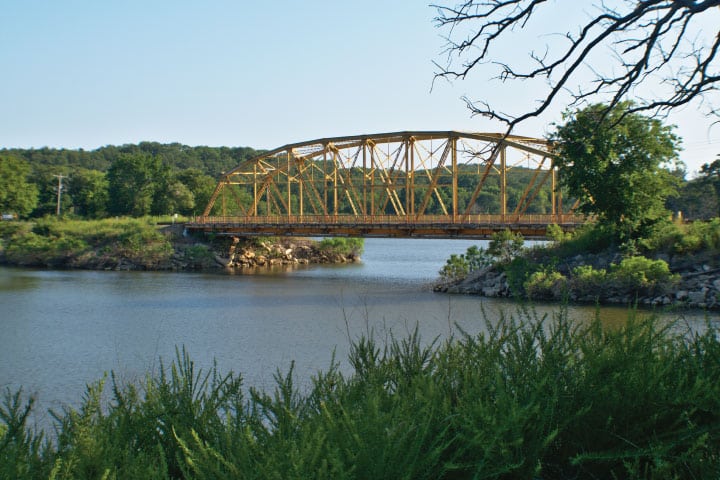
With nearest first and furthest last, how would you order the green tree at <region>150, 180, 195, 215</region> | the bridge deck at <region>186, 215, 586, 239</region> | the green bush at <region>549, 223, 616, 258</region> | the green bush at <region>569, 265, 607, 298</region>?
the green bush at <region>569, 265, 607, 298</region> → the green bush at <region>549, 223, 616, 258</region> → the bridge deck at <region>186, 215, 586, 239</region> → the green tree at <region>150, 180, 195, 215</region>

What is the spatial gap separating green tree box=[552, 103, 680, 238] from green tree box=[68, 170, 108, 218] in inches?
2003

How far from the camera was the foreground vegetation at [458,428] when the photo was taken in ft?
12.7

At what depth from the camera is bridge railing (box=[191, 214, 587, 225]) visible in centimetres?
3309

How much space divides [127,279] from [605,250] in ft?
76.2

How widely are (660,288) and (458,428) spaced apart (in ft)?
66.0

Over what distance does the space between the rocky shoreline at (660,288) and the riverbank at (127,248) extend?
23.5 m

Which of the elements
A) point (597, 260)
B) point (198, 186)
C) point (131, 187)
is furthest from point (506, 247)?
point (198, 186)

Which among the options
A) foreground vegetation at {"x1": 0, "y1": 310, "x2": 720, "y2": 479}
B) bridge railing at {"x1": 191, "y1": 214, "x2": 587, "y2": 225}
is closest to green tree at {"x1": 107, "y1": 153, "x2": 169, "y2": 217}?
bridge railing at {"x1": 191, "y1": 214, "x2": 587, "y2": 225}

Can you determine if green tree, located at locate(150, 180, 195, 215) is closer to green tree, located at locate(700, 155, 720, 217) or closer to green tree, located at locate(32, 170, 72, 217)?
green tree, located at locate(32, 170, 72, 217)

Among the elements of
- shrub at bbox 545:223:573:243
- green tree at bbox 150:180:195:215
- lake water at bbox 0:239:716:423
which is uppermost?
green tree at bbox 150:180:195:215

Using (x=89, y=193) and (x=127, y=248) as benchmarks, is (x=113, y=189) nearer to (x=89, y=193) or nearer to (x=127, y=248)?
(x=89, y=193)

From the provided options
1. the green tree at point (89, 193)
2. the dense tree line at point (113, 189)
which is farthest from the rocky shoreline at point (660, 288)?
the green tree at point (89, 193)

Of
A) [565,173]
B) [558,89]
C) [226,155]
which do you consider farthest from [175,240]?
[226,155]

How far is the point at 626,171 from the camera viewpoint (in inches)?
966
